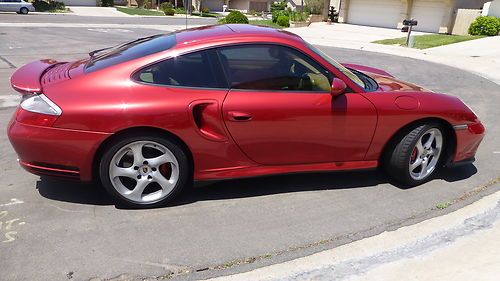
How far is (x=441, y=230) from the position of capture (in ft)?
10.7

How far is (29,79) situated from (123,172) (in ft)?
3.81

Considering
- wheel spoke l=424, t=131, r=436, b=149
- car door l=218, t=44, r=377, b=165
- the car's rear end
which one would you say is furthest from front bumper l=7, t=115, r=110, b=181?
wheel spoke l=424, t=131, r=436, b=149

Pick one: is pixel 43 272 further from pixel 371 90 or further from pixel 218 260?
pixel 371 90

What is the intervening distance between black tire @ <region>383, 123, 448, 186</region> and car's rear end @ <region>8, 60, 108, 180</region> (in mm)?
2617

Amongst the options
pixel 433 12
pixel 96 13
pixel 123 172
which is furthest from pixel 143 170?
pixel 96 13

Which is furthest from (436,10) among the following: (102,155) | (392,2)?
(102,155)

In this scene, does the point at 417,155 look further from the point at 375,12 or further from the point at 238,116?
the point at 375,12

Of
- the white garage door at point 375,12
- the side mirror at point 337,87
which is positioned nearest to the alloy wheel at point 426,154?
the side mirror at point 337,87

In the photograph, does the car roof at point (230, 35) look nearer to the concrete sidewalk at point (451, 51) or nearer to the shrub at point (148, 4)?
the concrete sidewalk at point (451, 51)

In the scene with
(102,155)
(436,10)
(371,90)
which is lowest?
(102,155)

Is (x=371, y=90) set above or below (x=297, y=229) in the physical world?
above

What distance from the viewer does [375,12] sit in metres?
28.2

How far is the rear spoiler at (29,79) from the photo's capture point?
3.24 metres

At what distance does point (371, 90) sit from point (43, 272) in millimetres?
3050
